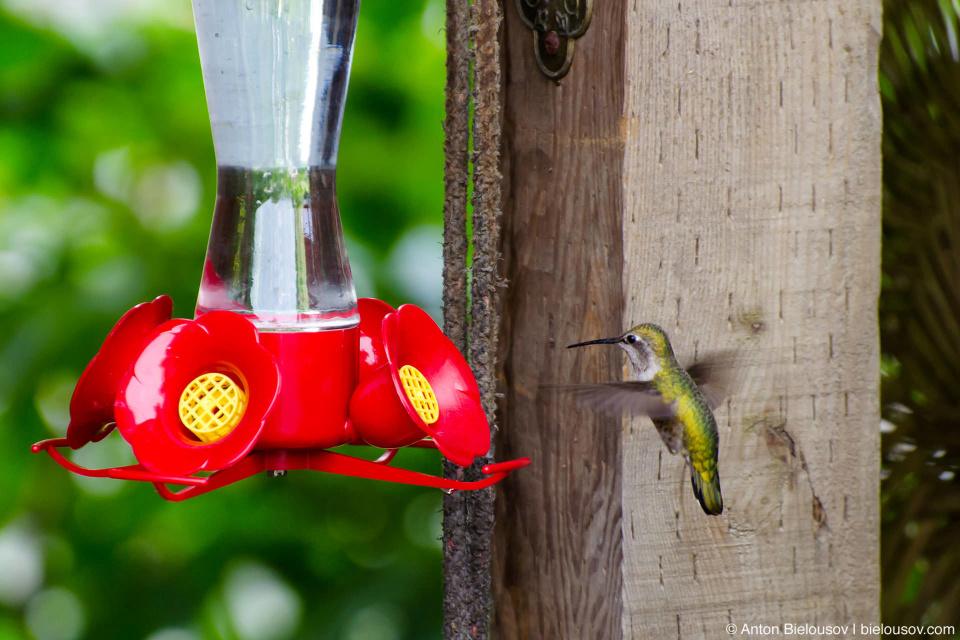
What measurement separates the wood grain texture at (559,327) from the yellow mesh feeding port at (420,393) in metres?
0.20

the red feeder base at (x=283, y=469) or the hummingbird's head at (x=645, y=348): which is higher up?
the hummingbird's head at (x=645, y=348)

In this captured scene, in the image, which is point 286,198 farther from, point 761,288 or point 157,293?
point 157,293

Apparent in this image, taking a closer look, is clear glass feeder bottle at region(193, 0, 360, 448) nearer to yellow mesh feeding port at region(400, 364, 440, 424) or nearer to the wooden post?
yellow mesh feeding port at region(400, 364, 440, 424)

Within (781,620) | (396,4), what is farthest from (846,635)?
(396,4)

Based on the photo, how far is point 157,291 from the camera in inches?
54.5

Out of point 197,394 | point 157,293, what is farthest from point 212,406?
point 157,293

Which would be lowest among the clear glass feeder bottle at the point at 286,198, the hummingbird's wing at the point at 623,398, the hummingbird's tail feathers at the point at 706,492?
the hummingbird's tail feathers at the point at 706,492

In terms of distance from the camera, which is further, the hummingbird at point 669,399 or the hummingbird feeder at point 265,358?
the hummingbird at point 669,399

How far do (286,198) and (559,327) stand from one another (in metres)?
0.33

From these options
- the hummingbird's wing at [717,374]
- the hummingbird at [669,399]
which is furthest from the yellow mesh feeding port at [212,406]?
the hummingbird's wing at [717,374]

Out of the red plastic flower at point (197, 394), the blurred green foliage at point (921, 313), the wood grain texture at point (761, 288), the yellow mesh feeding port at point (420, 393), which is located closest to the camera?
the red plastic flower at point (197, 394)

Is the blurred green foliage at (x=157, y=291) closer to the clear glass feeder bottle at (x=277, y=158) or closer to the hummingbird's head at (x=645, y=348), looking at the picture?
the clear glass feeder bottle at (x=277, y=158)

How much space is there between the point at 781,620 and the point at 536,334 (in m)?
0.42

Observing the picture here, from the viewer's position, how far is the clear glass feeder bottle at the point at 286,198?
0.71 metres
